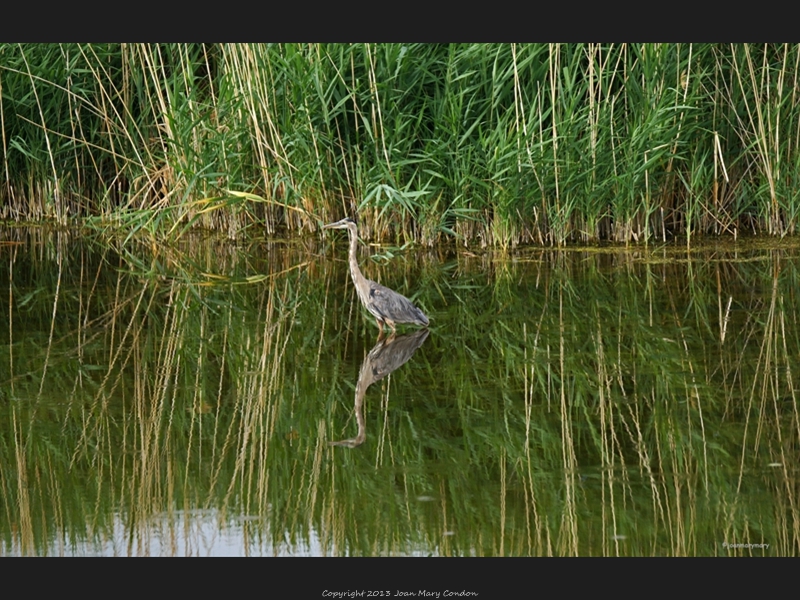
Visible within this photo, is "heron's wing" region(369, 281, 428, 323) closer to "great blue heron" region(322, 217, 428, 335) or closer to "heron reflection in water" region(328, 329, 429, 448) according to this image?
"great blue heron" region(322, 217, 428, 335)

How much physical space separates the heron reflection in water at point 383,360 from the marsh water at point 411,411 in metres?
0.02

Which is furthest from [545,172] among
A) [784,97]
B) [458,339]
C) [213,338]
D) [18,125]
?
[18,125]

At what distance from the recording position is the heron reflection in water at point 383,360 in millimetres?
5609

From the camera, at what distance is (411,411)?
5.48 meters

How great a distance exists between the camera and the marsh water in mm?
4156

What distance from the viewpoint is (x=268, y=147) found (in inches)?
372

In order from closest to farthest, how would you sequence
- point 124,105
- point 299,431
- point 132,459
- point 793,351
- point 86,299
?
point 132,459, point 299,431, point 793,351, point 86,299, point 124,105

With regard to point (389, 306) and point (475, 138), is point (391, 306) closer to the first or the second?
point (389, 306)

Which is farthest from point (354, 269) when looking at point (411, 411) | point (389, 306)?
point (411, 411)

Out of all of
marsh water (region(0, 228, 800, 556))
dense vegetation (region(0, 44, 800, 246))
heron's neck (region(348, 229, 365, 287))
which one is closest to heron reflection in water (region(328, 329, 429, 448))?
marsh water (region(0, 228, 800, 556))

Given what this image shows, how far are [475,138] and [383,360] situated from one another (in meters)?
3.32

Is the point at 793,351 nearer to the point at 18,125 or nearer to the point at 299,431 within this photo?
the point at 299,431

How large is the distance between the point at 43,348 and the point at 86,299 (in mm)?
1380

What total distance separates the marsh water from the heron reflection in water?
2 cm
